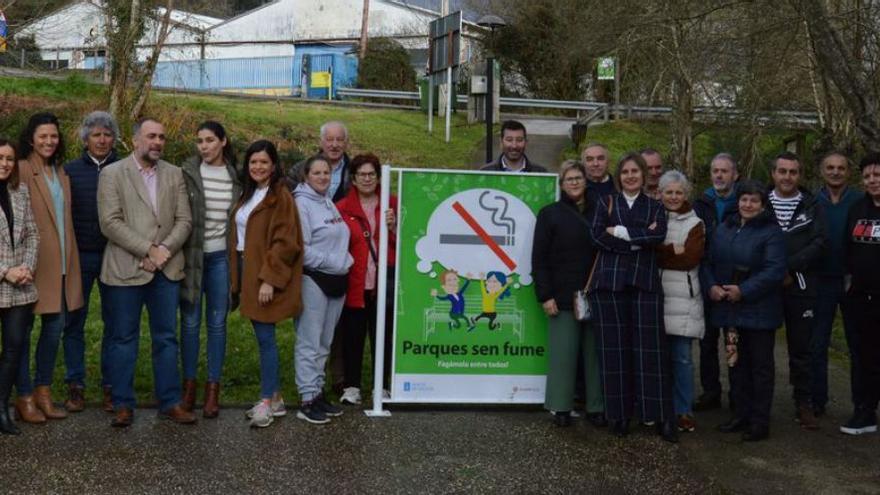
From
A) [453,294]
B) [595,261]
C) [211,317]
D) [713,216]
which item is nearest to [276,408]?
[211,317]

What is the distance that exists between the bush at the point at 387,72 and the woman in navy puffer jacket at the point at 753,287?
2983cm

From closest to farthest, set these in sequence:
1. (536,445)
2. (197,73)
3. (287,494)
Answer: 1. (287,494)
2. (536,445)
3. (197,73)

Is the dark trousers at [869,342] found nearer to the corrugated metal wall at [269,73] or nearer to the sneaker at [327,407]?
the sneaker at [327,407]

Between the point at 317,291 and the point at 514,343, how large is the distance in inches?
59.1

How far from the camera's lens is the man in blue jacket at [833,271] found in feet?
23.7

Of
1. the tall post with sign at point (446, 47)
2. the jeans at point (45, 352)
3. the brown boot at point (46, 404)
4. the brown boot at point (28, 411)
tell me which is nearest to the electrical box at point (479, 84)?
the tall post with sign at point (446, 47)

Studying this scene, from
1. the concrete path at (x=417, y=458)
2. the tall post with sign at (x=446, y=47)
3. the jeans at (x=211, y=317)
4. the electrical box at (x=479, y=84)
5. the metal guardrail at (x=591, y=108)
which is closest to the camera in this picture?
the concrete path at (x=417, y=458)

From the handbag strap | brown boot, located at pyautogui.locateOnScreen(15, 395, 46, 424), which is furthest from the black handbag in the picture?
brown boot, located at pyautogui.locateOnScreen(15, 395, 46, 424)

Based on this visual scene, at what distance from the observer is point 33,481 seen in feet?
17.9

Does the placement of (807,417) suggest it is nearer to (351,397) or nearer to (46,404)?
(351,397)

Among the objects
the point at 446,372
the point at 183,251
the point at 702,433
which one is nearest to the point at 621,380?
the point at 702,433

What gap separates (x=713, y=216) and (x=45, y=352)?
4.75 m

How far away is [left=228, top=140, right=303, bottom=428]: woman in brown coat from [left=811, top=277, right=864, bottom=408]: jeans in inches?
147

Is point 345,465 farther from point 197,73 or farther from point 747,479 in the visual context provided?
point 197,73
